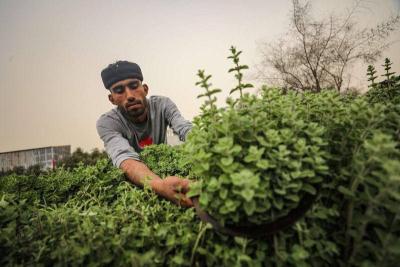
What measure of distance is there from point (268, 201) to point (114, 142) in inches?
100

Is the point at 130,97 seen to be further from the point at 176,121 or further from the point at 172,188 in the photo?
the point at 172,188

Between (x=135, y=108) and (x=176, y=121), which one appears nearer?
(x=135, y=108)

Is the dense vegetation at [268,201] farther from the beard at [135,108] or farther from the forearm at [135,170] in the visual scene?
the beard at [135,108]

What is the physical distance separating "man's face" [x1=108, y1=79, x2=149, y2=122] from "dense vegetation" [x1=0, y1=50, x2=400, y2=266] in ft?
9.00

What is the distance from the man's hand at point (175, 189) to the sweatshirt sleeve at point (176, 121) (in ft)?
6.91

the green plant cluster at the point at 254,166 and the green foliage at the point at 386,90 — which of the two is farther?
the green foliage at the point at 386,90

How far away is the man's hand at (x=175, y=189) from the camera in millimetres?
1625

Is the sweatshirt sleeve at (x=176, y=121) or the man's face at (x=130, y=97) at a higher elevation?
the man's face at (x=130, y=97)

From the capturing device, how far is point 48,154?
3844 centimetres

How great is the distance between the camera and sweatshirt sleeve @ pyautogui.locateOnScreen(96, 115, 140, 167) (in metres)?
2.84

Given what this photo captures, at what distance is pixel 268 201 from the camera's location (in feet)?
3.88

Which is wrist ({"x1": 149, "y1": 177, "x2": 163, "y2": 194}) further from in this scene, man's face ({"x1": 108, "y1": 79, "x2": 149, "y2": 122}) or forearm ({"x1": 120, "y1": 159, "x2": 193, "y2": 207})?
man's face ({"x1": 108, "y1": 79, "x2": 149, "y2": 122})

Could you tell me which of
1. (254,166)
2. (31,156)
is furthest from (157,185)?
(31,156)

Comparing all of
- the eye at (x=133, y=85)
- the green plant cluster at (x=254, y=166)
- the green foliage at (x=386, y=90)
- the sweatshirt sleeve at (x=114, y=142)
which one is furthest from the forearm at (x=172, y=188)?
the eye at (x=133, y=85)
